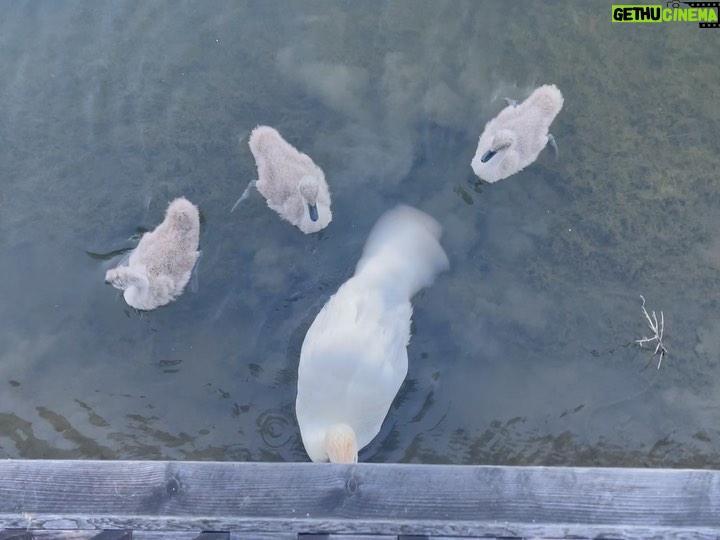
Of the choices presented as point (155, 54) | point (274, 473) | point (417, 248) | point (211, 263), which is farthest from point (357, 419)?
point (155, 54)

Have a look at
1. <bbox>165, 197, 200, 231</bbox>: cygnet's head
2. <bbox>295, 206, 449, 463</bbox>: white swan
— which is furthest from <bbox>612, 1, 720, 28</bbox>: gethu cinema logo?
<bbox>165, 197, 200, 231</bbox>: cygnet's head

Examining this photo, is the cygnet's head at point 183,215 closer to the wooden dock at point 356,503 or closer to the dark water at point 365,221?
Result: the dark water at point 365,221

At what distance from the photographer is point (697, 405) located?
510cm

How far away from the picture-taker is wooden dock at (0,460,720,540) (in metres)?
4.12

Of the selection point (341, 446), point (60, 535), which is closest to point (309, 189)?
point (341, 446)

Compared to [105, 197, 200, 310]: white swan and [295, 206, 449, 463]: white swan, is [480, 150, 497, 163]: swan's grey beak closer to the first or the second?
[295, 206, 449, 463]: white swan

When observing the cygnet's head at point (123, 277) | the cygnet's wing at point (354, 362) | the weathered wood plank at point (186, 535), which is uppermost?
the cygnet's head at point (123, 277)

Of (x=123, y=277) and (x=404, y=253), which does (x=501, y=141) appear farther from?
(x=123, y=277)

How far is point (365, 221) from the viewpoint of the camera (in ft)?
17.9

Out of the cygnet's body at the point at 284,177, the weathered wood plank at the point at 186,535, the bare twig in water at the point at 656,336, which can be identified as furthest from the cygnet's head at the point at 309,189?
the bare twig in water at the point at 656,336

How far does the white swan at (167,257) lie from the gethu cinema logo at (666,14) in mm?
4207

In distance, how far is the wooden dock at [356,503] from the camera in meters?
4.12

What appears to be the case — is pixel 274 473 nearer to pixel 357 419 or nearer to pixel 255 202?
pixel 357 419

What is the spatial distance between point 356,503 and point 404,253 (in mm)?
1923
